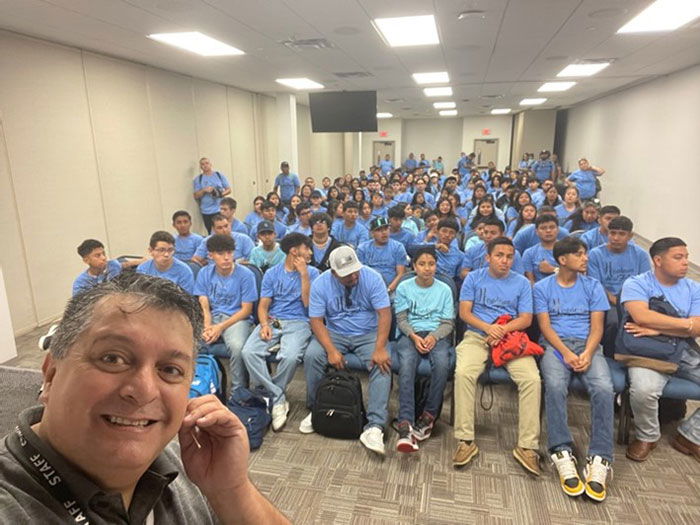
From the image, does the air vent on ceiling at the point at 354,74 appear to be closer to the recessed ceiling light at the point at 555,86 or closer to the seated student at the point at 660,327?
the recessed ceiling light at the point at 555,86

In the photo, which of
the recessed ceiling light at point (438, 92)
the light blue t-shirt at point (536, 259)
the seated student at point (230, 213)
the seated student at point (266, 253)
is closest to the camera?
the light blue t-shirt at point (536, 259)

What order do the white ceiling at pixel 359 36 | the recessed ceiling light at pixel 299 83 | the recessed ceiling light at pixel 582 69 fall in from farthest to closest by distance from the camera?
the recessed ceiling light at pixel 299 83, the recessed ceiling light at pixel 582 69, the white ceiling at pixel 359 36

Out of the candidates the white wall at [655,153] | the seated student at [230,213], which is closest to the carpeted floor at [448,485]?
the seated student at [230,213]

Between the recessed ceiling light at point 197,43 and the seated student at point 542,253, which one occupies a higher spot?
the recessed ceiling light at point 197,43

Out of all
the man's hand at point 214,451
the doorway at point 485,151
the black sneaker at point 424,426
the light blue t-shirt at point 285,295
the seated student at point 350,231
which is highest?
the doorway at point 485,151

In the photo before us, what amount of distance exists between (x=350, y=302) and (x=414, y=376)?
72 centimetres

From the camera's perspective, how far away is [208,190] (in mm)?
7828

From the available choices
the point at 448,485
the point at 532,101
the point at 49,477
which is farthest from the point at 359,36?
the point at 532,101

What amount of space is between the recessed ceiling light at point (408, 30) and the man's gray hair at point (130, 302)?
4.35 meters

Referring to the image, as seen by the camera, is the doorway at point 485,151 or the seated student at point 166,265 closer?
the seated student at point 166,265

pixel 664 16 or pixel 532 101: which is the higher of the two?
pixel 532 101

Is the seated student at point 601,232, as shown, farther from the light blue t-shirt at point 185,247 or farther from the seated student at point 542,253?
the light blue t-shirt at point 185,247

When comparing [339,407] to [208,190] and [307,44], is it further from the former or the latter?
[208,190]

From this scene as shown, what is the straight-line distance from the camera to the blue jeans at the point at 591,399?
2598 millimetres
